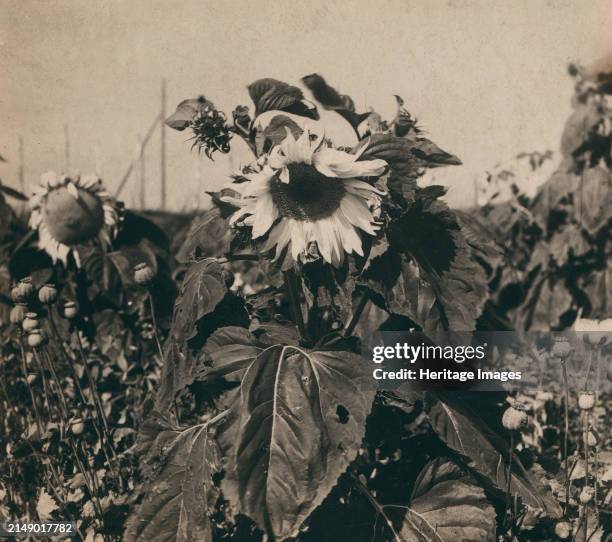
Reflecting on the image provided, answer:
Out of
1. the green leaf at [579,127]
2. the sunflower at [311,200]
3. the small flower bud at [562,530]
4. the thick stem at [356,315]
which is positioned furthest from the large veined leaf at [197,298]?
the green leaf at [579,127]

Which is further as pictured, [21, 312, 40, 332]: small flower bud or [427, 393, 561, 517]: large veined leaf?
[21, 312, 40, 332]: small flower bud

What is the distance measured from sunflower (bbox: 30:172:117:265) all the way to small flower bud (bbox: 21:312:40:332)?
0.62 metres

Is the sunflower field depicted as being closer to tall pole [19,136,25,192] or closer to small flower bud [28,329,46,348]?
small flower bud [28,329,46,348]

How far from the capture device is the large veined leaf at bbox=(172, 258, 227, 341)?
1.50 m

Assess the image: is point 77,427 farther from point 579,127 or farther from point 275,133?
point 579,127

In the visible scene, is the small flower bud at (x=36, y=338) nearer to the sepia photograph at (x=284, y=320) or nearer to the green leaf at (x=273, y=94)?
the sepia photograph at (x=284, y=320)

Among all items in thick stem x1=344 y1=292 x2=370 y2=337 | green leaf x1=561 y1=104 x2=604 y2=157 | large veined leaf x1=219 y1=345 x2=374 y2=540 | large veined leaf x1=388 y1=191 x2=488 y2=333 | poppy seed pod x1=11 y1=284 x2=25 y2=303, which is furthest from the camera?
green leaf x1=561 y1=104 x2=604 y2=157

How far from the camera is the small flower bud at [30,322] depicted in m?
1.79

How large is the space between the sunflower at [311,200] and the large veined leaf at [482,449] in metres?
0.42

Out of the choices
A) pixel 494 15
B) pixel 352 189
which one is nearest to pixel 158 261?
pixel 352 189

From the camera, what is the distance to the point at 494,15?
2.50m

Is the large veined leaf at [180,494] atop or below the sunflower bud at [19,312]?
below

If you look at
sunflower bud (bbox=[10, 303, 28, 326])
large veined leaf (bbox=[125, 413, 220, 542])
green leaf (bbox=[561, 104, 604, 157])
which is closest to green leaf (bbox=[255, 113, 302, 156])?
large veined leaf (bbox=[125, 413, 220, 542])

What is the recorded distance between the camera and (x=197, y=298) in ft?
4.99
